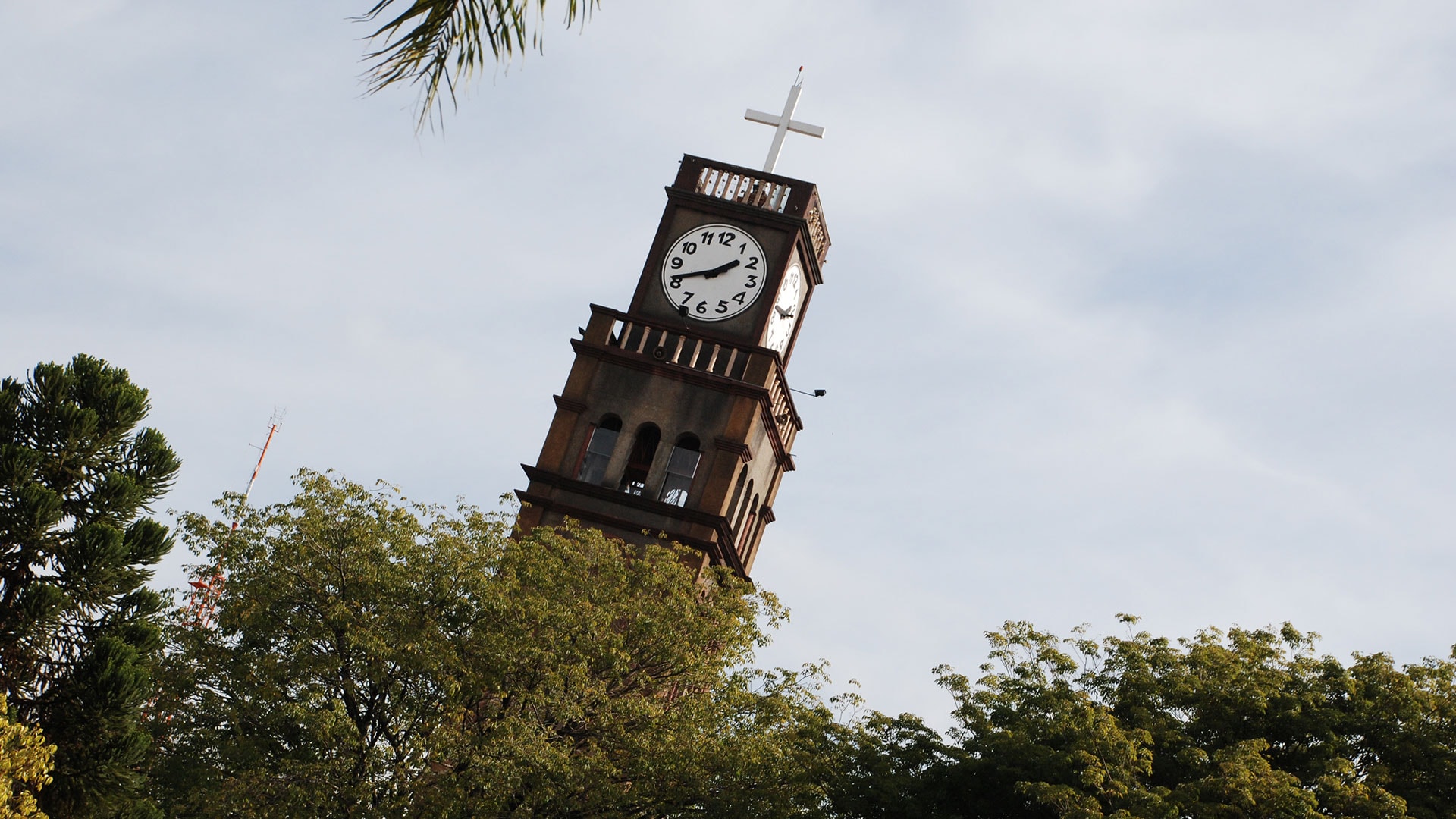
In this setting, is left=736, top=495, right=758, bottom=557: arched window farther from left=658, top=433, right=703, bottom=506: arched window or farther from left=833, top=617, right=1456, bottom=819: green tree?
left=833, top=617, right=1456, bottom=819: green tree

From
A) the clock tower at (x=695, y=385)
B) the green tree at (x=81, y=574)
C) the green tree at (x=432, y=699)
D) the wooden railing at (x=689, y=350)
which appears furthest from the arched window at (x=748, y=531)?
the green tree at (x=81, y=574)

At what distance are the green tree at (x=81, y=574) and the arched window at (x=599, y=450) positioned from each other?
13978 millimetres

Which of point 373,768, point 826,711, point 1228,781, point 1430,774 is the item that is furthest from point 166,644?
point 1430,774

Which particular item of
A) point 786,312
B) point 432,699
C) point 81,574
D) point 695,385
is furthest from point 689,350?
point 81,574

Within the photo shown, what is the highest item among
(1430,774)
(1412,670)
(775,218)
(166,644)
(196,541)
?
(775,218)

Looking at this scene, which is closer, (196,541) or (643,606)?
(196,541)

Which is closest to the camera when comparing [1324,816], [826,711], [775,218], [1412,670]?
[1324,816]

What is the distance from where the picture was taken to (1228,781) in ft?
68.4

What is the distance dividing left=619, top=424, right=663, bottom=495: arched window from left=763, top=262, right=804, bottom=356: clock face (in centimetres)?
331

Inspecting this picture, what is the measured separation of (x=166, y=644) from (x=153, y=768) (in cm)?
204

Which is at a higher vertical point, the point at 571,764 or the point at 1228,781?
the point at 1228,781

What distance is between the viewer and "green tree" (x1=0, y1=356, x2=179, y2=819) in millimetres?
21125

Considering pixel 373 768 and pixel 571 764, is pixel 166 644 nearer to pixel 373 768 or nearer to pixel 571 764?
pixel 373 768

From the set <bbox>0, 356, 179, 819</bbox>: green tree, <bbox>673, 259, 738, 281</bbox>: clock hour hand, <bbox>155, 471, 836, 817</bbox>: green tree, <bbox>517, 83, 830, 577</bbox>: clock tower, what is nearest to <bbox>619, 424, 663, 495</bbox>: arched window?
<bbox>517, 83, 830, 577</bbox>: clock tower
